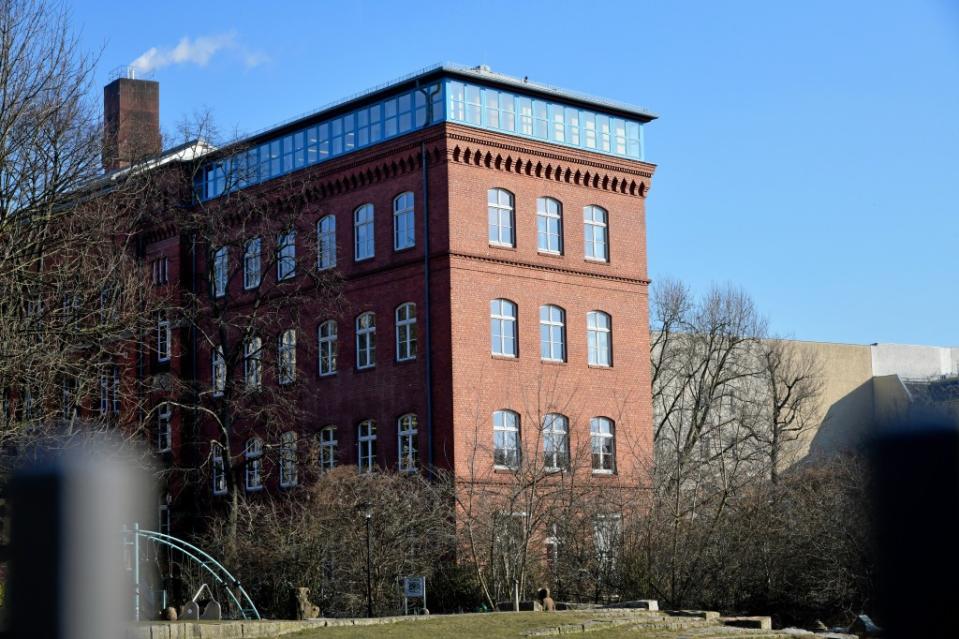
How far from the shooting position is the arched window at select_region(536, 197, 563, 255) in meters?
40.5

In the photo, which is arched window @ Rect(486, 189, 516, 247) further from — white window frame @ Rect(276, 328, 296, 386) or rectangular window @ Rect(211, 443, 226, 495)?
rectangular window @ Rect(211, 443, 226, 495)

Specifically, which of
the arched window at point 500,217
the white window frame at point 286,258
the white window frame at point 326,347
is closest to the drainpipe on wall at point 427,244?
the arched window at point 500,217

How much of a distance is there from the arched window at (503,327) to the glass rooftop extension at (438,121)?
16.9 feet

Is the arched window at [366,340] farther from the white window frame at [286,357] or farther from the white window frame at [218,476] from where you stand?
the white window frame at [218,476]

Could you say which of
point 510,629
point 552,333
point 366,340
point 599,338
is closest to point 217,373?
point 366,340

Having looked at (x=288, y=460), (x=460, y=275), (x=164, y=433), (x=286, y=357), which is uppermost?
(x=460, y=275)

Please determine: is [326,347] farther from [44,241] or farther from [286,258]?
[44,241]

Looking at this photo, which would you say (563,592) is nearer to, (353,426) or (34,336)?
(353,426)

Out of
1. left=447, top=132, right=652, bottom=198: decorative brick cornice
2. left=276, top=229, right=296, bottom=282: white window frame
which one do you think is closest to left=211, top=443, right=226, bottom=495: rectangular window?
left=276, top=229, right=296, bottom=282: white window frame

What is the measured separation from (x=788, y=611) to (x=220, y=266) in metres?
22.4

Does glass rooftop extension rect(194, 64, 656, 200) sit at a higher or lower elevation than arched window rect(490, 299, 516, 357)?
higher

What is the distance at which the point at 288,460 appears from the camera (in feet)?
131

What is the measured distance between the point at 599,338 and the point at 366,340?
23.7 ft

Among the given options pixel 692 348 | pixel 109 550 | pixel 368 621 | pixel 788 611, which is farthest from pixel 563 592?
pixel 109 550
